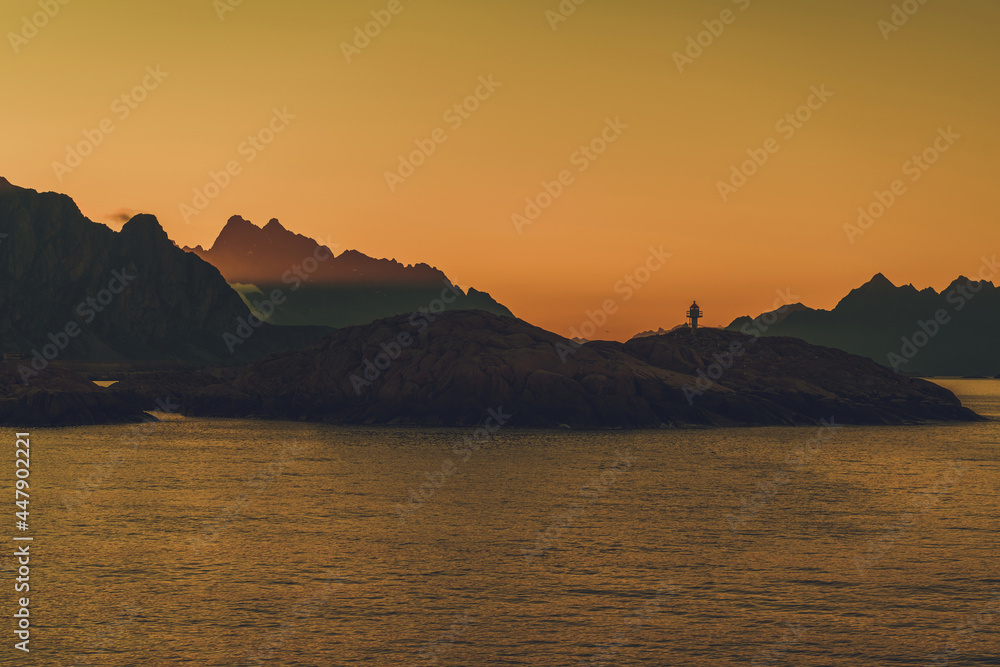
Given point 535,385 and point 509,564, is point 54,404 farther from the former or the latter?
point 509,564

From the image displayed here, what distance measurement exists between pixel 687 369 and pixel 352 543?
347 ft

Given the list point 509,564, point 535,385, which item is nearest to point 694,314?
point 535,385

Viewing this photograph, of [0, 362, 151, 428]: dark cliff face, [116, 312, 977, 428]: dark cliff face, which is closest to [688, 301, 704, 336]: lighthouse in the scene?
[116, 312, 977, 428]: dark cliff face

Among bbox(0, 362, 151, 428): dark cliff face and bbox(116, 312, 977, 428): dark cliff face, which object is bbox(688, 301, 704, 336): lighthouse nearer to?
bbox(116, 312, 977, 428): dark cliff face

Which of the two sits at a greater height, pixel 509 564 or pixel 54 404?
pixel 54 404

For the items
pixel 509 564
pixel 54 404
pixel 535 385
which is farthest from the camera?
pixel 535 385

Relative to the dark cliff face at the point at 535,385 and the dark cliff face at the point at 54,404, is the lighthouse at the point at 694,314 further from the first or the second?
the dark cliff face at the point at 54,404

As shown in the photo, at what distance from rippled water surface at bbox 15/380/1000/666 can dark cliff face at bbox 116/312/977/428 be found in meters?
42.1

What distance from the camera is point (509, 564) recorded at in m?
37.2

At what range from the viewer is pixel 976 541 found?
4362 centimetres

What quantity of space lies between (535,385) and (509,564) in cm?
8288

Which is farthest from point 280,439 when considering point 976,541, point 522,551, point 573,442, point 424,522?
point 976,541

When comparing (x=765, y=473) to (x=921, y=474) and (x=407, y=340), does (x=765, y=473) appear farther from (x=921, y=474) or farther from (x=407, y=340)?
(x=407, y=340)

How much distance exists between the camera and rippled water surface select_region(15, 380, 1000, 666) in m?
27.0
